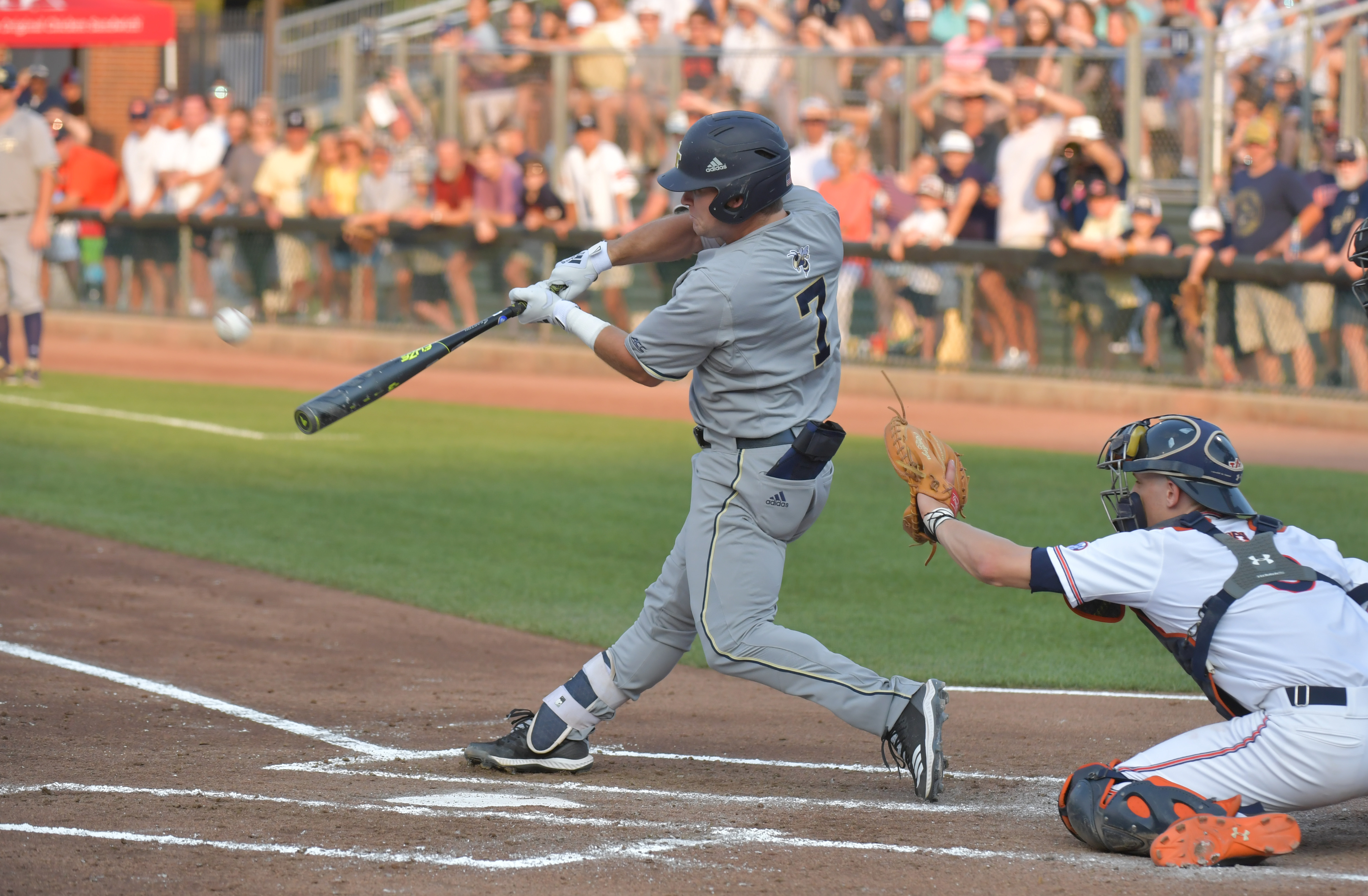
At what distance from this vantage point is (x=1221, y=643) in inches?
166

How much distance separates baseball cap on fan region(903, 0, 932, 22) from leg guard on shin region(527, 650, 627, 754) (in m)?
12.9

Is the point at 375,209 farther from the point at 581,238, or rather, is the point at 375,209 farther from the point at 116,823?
the point at 116,823

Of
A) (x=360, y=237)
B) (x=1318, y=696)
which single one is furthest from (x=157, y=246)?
(x=1318, y=696)

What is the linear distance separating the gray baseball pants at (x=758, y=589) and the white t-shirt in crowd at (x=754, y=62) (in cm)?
1247

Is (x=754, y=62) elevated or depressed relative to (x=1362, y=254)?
elevated

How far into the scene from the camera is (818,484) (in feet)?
16.1

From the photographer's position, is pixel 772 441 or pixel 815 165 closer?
pixel 772 441

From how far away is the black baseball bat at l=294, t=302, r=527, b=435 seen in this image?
4.98 metres

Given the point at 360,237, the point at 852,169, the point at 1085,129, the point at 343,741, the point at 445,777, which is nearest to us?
the point at 445,777

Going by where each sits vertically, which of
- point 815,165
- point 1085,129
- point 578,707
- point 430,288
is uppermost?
point 1085,129

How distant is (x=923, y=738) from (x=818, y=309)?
1.26 meters

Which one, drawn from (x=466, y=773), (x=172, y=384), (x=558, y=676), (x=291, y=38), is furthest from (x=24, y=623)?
(x=291, y=38)

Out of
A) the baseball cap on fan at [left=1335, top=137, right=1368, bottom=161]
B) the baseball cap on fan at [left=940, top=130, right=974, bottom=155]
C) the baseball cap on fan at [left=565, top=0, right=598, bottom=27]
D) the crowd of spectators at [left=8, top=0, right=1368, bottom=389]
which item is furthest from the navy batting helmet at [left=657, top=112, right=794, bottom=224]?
the baseball cap on fan at [left=565, top=0, right=598, bottom=27]

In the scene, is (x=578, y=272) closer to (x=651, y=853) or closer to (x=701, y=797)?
(x=701, y=797)
